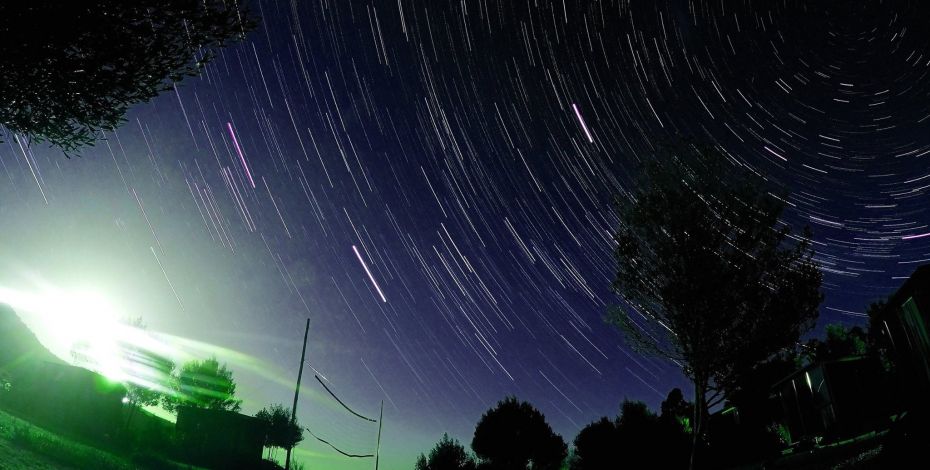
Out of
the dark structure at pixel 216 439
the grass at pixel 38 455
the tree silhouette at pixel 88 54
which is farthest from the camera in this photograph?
the dark structure at pixel 216 439

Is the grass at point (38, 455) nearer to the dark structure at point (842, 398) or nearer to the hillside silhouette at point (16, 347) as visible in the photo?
the hillside silhouette at point (16, 347)

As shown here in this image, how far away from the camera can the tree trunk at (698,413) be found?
16.4m

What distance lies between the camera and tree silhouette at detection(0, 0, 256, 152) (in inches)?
277

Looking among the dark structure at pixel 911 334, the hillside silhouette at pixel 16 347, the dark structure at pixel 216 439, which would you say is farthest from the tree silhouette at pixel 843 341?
the hillside silhouette at pixel 16 347

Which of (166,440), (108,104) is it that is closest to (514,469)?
(166,440)

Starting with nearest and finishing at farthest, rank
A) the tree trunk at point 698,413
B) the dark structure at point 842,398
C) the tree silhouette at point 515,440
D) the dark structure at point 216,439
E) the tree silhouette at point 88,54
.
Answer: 1. the tree silhouette at point 88,54
2. the tree trunk at point 698,413
3. the dark structure at point 842,398
4. the dark structure at point 216,439
5. the tree silhouette at point 515,440

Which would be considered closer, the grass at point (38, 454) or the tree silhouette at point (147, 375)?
the grass at point (38, 454)

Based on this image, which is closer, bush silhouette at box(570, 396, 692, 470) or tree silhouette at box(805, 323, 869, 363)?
bush silhouette at box(570, 396, 692, 470)

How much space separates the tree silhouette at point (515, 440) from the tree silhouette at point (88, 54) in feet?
141

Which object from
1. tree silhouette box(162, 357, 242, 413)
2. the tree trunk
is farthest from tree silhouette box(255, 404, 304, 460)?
the tree trunk

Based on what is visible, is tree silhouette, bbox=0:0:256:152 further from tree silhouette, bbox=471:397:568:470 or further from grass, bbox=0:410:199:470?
tree silhouette, bbox=471:397:568:470

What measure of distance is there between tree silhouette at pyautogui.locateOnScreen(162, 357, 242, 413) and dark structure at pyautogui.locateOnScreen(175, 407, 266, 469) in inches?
1286

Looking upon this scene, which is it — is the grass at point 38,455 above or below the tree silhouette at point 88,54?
below

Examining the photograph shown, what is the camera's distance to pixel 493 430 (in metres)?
44.0
